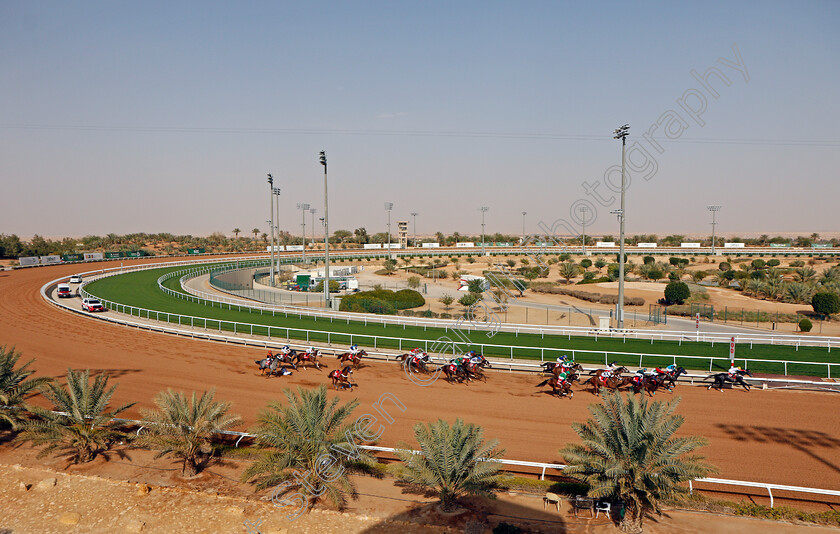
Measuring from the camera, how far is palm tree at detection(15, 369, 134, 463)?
34.2 ft

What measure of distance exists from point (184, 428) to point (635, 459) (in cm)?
891

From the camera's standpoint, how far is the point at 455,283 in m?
52.8

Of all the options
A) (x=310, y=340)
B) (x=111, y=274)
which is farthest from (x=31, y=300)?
(x=310, y=340)

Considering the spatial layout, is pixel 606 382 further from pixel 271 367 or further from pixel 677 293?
pixel 677 293

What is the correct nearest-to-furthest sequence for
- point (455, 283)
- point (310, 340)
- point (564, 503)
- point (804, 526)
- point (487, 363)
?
point (804, 526), point (564, 503), point (487, 363), point (310, 340), point (455, 283)

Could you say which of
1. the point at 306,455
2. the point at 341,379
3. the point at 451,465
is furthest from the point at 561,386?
the point at 306,455

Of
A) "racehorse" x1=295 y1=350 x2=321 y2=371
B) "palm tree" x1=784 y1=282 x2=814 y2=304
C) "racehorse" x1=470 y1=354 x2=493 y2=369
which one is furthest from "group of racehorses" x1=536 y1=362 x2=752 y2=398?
"palm tree" x1=784 y1=282 x2=814 y2=304

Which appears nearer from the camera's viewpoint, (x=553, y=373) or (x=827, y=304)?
(x=553, y=373)

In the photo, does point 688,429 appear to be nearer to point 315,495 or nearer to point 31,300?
Answer: point 315,495

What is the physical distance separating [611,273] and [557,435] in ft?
161

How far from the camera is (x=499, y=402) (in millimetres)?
14148

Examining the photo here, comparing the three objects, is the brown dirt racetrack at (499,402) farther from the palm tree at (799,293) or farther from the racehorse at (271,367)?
the palm tree at (799,293)

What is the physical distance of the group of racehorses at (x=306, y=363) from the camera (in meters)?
15.5

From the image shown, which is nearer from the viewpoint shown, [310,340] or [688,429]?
[688,429]
